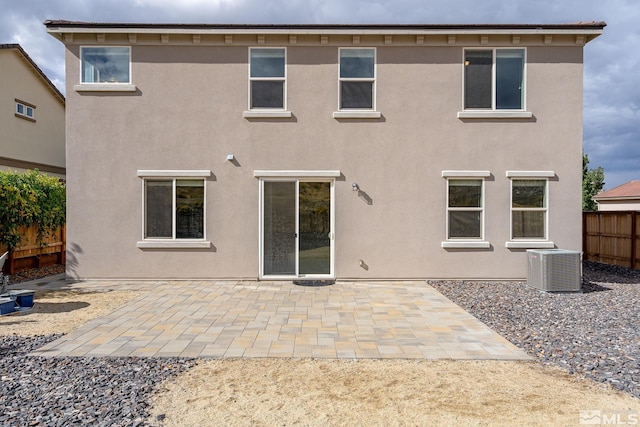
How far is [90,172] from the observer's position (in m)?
10.2

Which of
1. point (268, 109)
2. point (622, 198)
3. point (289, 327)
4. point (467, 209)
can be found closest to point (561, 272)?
point (467, 209)

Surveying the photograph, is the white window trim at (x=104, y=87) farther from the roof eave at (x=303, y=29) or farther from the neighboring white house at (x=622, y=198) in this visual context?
the neighboring white house at (x=622, y=198)

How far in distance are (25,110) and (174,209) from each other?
11740 mm

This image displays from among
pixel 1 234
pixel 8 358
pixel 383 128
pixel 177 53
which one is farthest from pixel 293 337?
pixel 1 234

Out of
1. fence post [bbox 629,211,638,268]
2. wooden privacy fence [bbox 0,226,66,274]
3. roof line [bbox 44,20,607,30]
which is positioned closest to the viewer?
roof line [bbox 44,20,607,30]

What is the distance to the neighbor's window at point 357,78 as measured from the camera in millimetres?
10195

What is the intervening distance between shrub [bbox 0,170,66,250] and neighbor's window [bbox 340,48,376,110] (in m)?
9.28

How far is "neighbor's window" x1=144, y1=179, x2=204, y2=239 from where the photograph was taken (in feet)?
33.4

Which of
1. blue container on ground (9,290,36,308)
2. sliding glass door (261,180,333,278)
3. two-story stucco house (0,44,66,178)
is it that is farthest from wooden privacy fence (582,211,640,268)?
two-story stucco house (0,44,66,178)

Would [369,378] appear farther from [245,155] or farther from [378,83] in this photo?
[378,83]

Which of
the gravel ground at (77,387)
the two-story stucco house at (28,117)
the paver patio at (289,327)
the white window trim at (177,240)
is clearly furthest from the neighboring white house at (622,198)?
the two-story stucco house at (28,117)

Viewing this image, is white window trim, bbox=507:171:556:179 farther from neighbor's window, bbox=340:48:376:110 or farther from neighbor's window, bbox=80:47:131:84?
neighbor's window, bbox=80:47:131:84

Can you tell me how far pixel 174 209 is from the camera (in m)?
10.2

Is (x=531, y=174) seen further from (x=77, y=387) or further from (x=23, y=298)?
(x=23, y=298)
